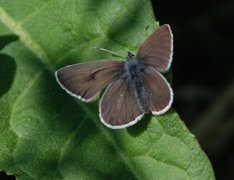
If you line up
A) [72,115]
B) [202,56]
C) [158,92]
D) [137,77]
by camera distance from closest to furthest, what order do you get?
[72,115] → [158,92] → [137,77] → [202,56]

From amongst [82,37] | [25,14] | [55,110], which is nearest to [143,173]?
[55,110]

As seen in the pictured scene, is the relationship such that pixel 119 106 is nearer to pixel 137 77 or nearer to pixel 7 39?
pixel 137 77

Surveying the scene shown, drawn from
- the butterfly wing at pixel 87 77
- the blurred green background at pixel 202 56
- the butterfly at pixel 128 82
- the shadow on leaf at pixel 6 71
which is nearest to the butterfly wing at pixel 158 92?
the butterfly at pixel 128 82

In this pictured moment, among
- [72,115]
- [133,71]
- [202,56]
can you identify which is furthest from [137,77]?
[202,56]

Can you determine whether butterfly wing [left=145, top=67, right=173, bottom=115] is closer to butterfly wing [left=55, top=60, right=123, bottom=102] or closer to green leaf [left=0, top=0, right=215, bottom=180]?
green leaf [left=0, top=0, right=215, bottom=180]

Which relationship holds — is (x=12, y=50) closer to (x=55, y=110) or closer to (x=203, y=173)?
(x=55, y=110)

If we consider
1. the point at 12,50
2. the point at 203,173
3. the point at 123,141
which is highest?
the point at 12,50
